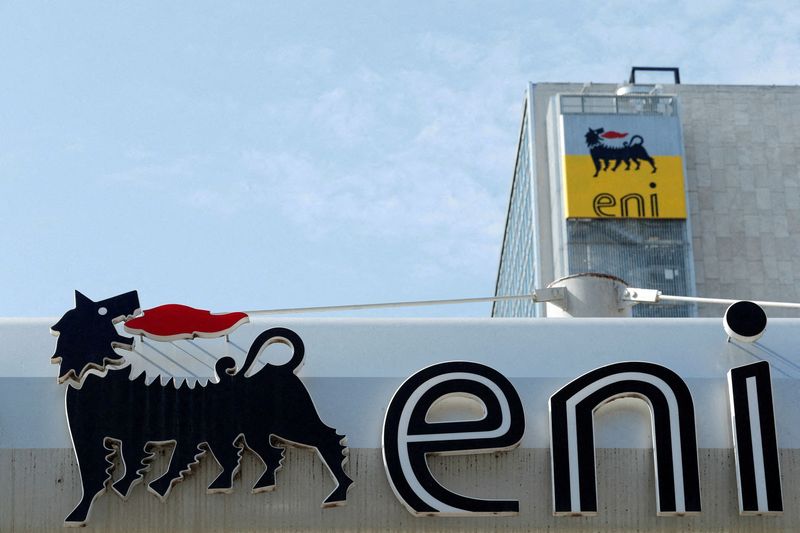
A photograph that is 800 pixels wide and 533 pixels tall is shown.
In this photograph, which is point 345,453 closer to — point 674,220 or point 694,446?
point 694,446

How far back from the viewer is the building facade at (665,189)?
71625 mm

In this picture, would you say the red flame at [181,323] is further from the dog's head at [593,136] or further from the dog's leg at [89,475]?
the dog's head at [593,136]

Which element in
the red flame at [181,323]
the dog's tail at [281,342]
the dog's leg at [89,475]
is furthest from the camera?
the red flame at [181,323]

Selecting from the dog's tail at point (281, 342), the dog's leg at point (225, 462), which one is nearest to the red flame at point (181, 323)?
the dog's tail at point (281, 342)

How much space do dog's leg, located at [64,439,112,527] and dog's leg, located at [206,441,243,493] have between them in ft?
4.32

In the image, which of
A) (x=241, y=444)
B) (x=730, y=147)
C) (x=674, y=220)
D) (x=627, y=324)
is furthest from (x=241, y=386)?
(x=730, y=147)

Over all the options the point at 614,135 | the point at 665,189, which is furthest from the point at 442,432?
the point at 665,189

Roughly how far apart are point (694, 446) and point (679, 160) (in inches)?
2263

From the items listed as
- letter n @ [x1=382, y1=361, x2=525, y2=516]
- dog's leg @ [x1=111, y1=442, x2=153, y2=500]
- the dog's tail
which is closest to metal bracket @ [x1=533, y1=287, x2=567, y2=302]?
letter n @ [x1=382, y1=361, x2=525, y2=516]

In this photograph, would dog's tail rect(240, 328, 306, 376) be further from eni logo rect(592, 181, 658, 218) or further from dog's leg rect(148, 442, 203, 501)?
eni logo rect(592, 181, 658, 218)

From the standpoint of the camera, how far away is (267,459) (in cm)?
1739

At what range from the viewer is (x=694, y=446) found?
57.4ft

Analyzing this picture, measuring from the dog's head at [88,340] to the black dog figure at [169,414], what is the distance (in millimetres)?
13

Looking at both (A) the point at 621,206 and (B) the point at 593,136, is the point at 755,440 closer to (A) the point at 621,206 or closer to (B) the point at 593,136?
(A) the point at 621,206
